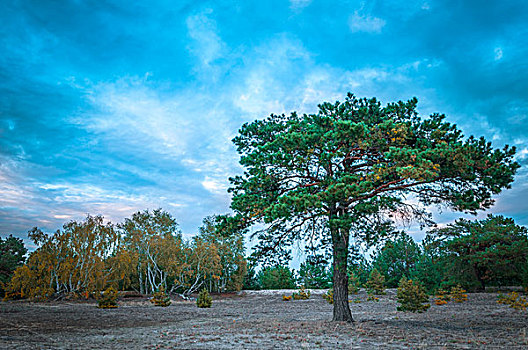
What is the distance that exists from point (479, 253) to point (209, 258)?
20296 millimetres

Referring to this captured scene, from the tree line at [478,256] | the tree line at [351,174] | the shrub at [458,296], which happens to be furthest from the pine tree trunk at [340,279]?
the shrub at [458,296]

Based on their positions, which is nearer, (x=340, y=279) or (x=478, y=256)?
(x=340, y=279)

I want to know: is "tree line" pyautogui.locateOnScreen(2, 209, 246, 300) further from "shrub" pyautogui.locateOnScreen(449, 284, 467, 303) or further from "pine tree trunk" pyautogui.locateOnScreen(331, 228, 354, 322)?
"shrub" pyautogui.locateOnScreen(449, 284, 467, 303)

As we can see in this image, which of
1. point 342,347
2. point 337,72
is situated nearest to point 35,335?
point 342,347

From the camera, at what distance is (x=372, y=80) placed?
12711 millimetres

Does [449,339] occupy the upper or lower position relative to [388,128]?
lower

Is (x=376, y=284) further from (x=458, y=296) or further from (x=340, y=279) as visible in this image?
(x=340, y=279)

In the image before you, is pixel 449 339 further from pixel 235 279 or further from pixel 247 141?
pixel 235 279

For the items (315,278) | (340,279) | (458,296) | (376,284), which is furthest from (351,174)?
(315,278)

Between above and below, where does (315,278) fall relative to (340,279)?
below

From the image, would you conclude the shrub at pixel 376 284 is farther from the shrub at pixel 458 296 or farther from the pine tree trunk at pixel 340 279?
the pine tree trunk at pixel 340 279

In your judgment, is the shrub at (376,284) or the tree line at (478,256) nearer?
the tree line at (478,256)

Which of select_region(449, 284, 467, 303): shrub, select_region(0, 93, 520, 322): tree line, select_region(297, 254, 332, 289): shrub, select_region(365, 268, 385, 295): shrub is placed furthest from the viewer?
select_region(297, 254, 332, 289): shrub

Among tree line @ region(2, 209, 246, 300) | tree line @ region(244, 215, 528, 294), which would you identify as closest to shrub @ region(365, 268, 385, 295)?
tree line @ region(244, 215, 528, 294)
